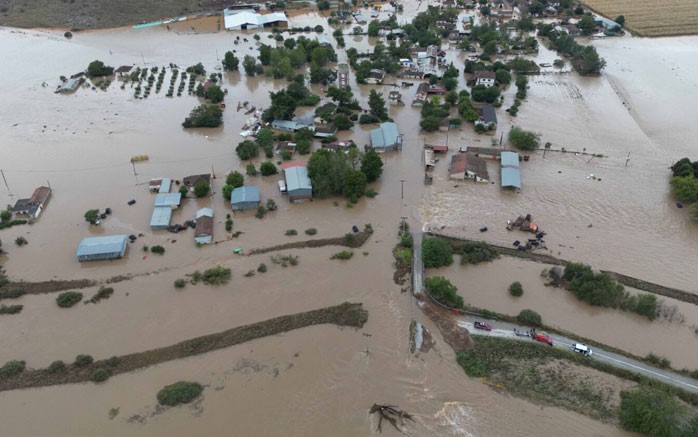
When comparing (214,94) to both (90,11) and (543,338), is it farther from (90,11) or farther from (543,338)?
(90,11)

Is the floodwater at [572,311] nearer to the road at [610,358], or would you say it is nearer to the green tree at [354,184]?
the road at [610,358]

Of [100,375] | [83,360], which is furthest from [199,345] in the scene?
[83,360]

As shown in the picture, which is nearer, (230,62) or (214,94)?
(214,94)

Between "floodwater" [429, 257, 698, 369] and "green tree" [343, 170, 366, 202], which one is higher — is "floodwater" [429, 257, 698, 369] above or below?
below

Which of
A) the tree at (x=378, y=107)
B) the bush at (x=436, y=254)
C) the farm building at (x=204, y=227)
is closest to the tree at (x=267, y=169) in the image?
the farm building at (x=204, y=227)

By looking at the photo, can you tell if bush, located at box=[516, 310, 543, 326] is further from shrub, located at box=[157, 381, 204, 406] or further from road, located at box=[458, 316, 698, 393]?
shrub, located at box=[157, 381, 204, 406]

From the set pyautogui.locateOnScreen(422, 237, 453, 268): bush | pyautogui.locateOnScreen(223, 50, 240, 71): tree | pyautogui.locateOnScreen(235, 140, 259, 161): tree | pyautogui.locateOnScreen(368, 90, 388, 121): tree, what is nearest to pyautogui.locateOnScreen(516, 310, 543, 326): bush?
pyautogui.locateOnScreen(422, 237, 453, 268): bush
